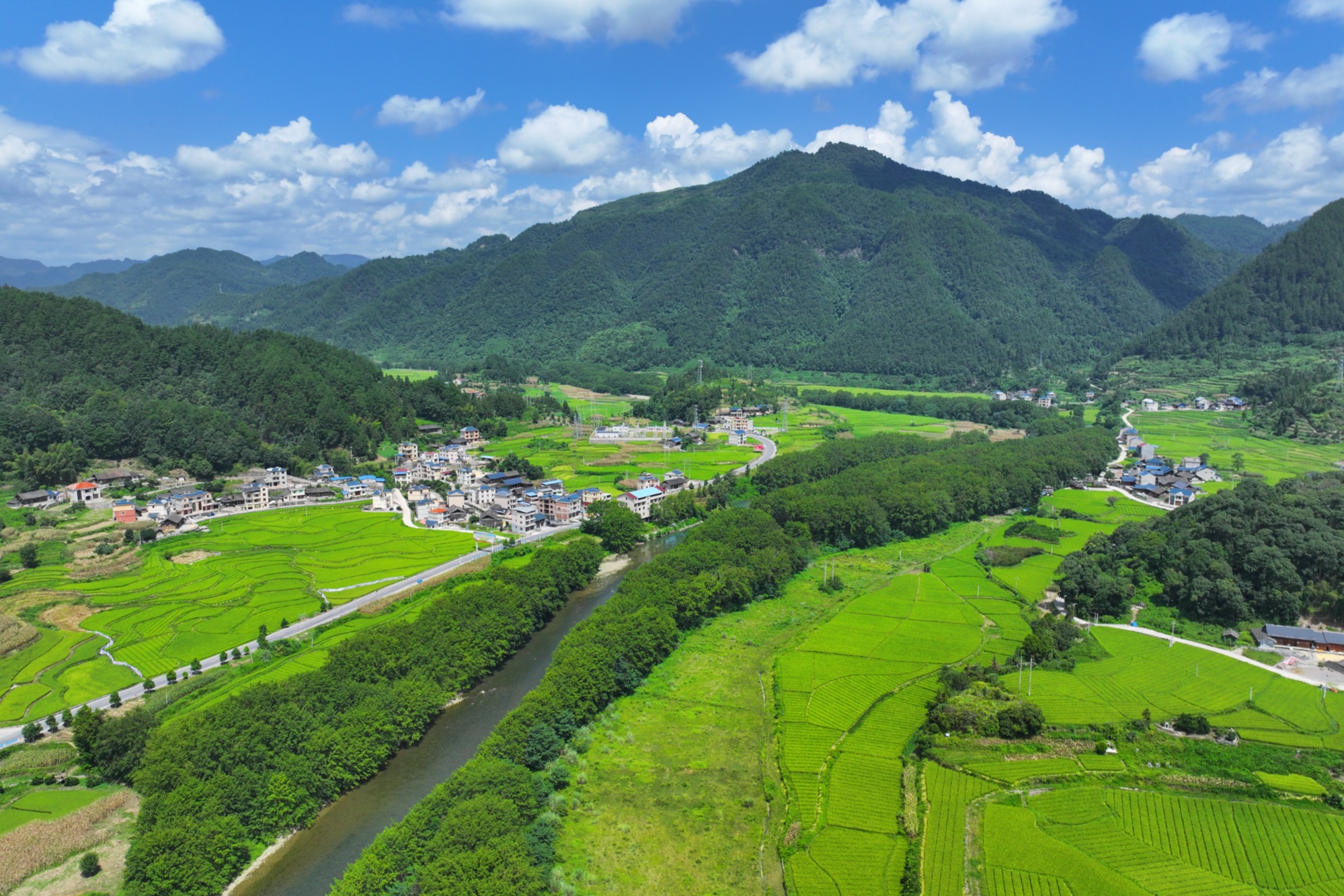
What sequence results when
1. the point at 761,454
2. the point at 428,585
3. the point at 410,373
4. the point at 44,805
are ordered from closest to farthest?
the point at 44,805 < the point at 428,585 < the point at 761,454 < the point at 410,373

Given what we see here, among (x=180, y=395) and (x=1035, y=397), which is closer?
(x=180, y=395)

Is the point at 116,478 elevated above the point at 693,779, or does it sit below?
above

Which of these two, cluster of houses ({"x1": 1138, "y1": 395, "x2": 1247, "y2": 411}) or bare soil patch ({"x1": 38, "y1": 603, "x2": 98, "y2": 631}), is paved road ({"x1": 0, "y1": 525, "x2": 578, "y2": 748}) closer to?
bare soil patch ({"x1": 38, "y1": 603, "x2": 98, "y2": 631})

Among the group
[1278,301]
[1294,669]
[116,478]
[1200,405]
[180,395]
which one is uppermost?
[1278,301]

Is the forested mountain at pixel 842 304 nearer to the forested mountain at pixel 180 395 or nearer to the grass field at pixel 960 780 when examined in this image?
the forested mountain at pixel 180 395

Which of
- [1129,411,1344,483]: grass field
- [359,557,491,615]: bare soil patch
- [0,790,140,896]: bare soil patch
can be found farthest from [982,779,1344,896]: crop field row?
[1129,411,1344,483]: grass field

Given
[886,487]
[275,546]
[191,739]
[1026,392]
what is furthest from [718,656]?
[1026,392]

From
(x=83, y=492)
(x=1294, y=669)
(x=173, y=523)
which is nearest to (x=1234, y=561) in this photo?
(x=1294, y=669)

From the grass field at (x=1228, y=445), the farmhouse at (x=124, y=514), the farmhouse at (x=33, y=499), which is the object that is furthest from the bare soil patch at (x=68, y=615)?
the grass field at (x=1228, y=445)

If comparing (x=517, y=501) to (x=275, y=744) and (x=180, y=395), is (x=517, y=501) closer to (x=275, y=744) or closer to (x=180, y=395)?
(x=275, y=744)
